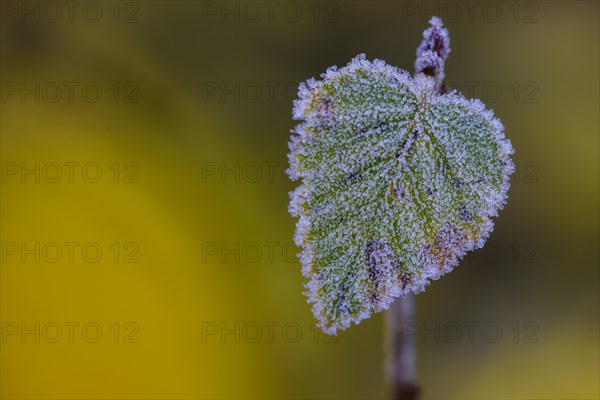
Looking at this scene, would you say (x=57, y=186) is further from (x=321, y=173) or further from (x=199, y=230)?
(x=321, y=173)

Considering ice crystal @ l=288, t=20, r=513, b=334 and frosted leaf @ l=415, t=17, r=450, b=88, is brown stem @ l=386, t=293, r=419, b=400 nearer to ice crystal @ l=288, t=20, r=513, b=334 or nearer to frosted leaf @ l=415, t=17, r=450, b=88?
ice crystal @ l=288, t=20, r=513, b=334

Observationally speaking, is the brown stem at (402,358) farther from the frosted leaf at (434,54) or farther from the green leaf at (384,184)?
the frosted leaf at (434,54)

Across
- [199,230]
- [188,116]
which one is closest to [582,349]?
[199,230]

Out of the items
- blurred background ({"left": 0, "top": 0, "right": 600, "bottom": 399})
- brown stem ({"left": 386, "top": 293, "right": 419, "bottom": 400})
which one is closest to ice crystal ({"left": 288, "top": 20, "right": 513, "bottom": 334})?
brown stem ({"left": 386, "top": 293, "right": 419, "bottom": 400})

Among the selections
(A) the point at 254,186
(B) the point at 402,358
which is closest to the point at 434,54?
(B) the point at 402,358

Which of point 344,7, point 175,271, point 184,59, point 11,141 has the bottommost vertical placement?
point 175,271

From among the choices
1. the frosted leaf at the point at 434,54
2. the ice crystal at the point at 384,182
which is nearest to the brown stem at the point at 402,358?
the ice crystal at the point at 384,182
